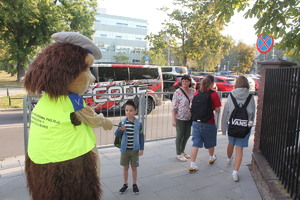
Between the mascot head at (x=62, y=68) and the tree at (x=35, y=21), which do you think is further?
the tree at (x=35, y=21)

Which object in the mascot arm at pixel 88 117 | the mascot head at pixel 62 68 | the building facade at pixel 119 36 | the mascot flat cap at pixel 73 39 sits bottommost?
the mascot arm at pixel 88 117

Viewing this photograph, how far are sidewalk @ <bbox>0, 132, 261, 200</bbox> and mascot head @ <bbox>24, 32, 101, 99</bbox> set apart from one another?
1771mm

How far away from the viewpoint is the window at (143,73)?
1052cm

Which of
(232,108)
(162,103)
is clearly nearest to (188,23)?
(162,103)

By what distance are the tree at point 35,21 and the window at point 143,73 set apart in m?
9.72

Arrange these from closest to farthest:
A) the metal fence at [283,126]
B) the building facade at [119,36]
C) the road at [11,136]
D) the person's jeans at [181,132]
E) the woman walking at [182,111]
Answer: the metal fence at [283,126]
the woman walking at [182,111]
the person's jeans at [181,132]
the road at [11,136]
the building facade at [119,36]

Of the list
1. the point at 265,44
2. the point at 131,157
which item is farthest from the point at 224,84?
the point at 131,157

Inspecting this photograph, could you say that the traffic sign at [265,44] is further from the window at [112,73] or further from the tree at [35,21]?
the tree at [35,21]

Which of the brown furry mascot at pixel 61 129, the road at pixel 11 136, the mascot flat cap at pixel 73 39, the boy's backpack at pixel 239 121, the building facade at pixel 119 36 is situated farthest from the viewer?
the building facade at pixel 119 36

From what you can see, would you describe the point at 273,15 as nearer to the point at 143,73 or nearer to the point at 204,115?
the point at 204,115

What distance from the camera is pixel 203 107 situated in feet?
13.8

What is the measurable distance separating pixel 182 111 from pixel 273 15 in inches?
84.5

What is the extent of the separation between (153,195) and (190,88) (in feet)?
7.26

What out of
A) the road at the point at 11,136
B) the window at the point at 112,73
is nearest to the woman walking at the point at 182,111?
the road at the point at 11,136
